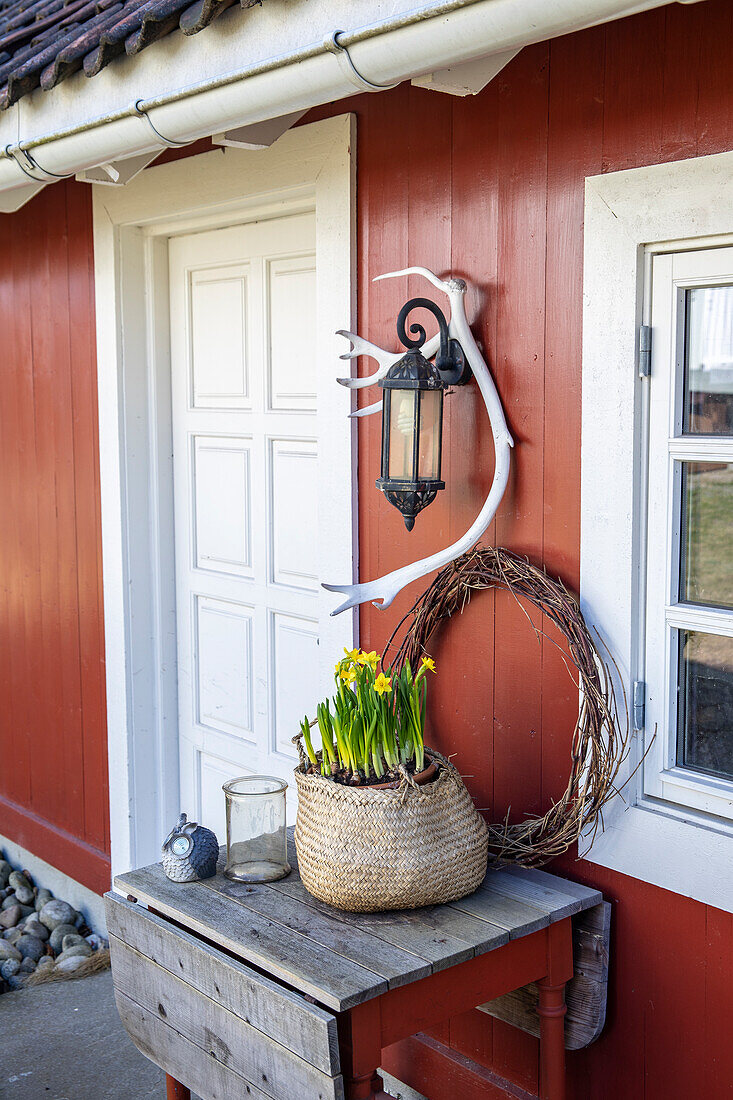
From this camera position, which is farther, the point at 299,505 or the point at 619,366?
the point at 299,505

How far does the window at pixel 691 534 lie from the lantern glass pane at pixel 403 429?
1.73ft

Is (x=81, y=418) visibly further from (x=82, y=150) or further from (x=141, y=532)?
(x=82, y=150)

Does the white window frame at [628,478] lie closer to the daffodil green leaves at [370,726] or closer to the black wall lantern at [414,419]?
the black wall lantern at [414,419]

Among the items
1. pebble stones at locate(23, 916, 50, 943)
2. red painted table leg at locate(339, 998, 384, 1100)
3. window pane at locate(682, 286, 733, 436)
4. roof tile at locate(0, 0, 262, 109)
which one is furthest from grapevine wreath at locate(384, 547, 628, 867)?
pebble stones at locate(23, 916, 50, 943)

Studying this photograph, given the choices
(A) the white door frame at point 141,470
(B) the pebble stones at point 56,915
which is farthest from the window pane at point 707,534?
(B) the pebble stones at point 56,915

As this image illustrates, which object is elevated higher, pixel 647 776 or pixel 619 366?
pixel 619 366

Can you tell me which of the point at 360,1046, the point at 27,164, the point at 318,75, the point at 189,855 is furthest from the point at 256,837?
the point at 27,164

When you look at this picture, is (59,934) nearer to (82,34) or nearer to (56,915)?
(56,915)

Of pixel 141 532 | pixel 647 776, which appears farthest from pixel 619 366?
pixel 141 532

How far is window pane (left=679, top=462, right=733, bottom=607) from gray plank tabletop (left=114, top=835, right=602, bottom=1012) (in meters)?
0.71

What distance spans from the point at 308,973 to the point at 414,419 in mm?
1190

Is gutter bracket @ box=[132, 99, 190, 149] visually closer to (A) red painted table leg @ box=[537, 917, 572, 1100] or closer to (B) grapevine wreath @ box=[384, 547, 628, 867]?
(B) grapevine wreath @ box=[384, 547, 628, 867]

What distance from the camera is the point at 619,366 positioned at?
230 centimetres

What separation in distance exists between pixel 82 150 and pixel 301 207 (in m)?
0.68
